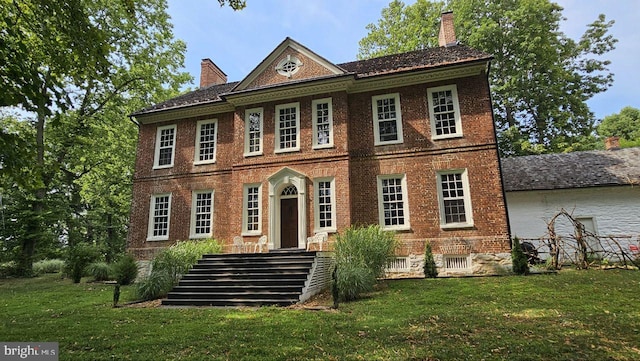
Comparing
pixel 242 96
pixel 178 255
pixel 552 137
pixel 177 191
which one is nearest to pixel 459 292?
pixel 178 255

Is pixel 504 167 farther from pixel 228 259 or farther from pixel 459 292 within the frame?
pixel 228 259

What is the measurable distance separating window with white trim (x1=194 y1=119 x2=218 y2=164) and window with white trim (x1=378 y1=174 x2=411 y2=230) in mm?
8174

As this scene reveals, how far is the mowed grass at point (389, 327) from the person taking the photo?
5004mm

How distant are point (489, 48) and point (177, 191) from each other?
22488 millimetres

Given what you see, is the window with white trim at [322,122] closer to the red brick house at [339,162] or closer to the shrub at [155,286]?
the red brick house at [339,162]

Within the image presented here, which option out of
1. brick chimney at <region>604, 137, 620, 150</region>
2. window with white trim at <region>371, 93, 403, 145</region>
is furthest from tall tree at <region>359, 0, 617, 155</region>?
window with white trim at <region>371, 93, 403, 145</region>

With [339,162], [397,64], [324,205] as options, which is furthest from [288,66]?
[324,205]

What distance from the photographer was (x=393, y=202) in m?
14.0

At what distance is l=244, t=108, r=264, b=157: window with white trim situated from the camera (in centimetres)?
1572

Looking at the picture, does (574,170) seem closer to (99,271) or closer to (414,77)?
(414,77)

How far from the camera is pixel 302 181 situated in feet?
47.6

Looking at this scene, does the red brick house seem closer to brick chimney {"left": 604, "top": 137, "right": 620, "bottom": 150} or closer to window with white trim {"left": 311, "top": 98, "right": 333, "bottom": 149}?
window with white trim {"left": 311, "top": 98, "right": 333, "bottom": 149}

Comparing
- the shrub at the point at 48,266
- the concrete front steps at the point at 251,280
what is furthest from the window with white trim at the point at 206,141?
the shrub at the point at 48,266

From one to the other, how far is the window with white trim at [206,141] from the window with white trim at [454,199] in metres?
10.4
